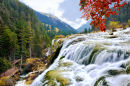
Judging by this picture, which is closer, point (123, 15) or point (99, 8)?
point (99, 8)

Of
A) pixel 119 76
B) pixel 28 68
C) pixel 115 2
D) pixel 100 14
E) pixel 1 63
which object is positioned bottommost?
pixel 28 68

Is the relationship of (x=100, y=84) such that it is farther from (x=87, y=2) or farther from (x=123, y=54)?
(x=87, y=2)

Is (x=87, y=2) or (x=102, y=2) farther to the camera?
(x=87, y=2)

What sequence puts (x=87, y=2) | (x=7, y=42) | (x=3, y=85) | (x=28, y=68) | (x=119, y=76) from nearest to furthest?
(x=119, y=76) < (x=87, y=2) < (x=3, y=85) < (x=28, y=68) < (x=7, y=42)

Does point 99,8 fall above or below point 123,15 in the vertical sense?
below

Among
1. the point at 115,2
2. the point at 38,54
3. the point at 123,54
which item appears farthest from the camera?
the point at 38,54

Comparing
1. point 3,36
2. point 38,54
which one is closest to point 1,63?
point 3,36

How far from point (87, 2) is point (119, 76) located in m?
3.15

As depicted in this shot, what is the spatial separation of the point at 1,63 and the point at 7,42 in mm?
8414

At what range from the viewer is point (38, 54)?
34375mm

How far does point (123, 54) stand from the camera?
392 cm

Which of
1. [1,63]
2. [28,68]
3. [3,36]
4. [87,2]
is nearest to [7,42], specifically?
[3,36]

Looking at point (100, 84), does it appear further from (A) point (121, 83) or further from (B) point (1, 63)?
(B) point (1, 63)

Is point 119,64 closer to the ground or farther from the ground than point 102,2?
closer to the ground
